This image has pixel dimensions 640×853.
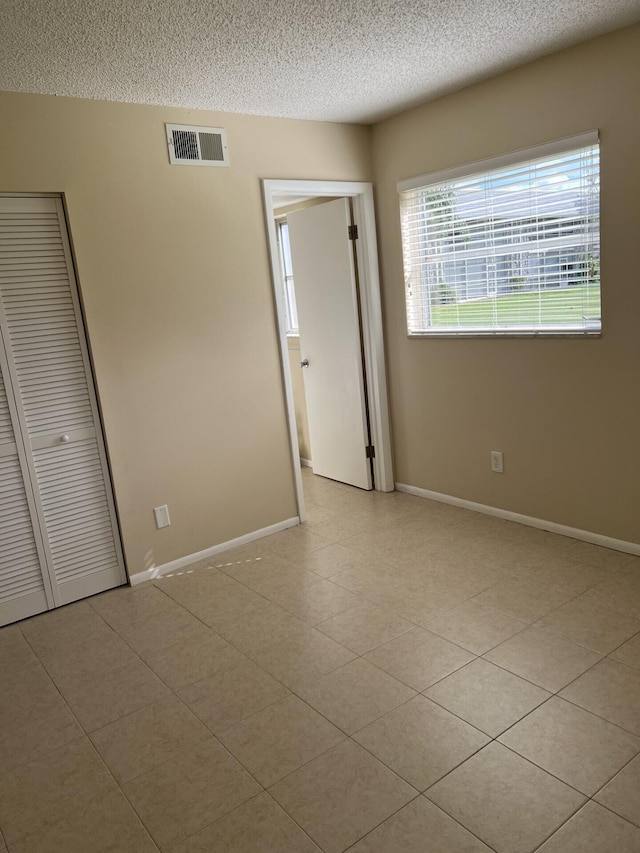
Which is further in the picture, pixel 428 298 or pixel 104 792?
pixel 428 298

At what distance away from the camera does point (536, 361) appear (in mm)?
3398

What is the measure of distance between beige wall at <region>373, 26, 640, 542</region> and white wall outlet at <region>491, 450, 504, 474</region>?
0.04 m

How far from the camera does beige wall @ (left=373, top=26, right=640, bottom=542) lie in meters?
2.92

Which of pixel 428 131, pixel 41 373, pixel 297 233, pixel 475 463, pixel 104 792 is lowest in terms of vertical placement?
pixel 104 792

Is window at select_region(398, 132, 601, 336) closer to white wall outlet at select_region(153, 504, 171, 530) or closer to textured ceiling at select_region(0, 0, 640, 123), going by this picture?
textured ceiling at select_region(0, 0, 640, 123)

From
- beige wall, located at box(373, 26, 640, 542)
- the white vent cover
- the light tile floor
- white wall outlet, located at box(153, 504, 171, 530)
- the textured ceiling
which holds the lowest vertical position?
the light tile floor

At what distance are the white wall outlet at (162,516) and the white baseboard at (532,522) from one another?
1.73 metres

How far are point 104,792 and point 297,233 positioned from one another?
12.2 feet

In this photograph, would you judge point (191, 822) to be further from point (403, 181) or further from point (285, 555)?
point (403, 181)

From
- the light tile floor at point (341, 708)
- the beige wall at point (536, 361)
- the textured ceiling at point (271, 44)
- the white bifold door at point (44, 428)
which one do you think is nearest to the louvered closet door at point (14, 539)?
the white bifold door at point (44, 428)

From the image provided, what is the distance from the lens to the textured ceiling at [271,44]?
224 cm

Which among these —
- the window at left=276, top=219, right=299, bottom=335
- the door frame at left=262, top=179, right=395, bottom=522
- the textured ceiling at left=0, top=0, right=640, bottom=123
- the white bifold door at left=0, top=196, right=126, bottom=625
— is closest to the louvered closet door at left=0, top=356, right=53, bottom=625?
the white bifold door at left=0, top=196, right=126, bottom=625

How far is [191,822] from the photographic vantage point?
184cm

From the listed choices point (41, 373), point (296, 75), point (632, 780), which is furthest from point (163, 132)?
point (632, 780)
